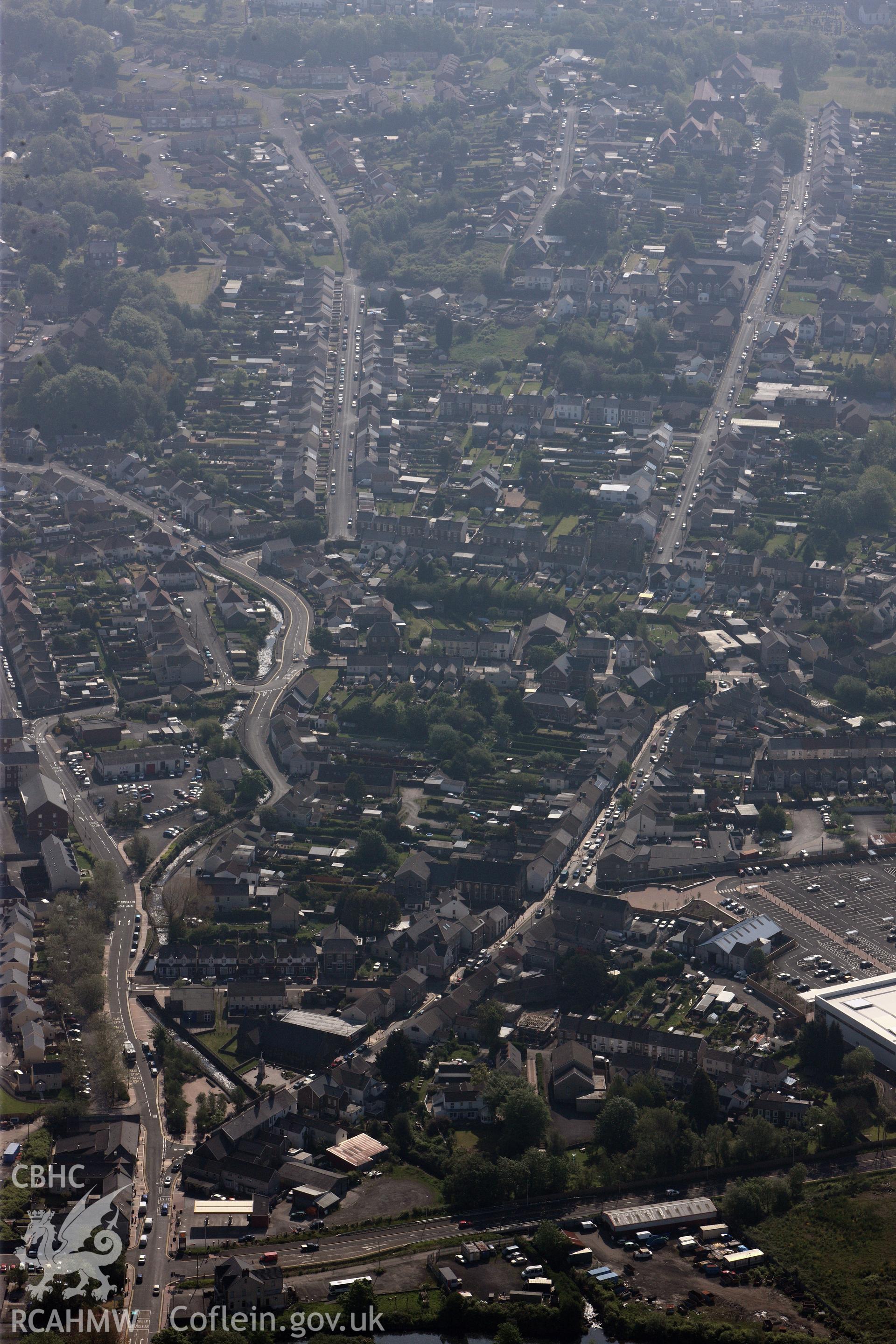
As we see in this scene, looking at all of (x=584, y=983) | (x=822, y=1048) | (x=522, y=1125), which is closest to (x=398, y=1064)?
(x=522, y=1125)


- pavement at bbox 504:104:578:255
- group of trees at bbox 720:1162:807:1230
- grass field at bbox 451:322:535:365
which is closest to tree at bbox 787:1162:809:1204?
group of trees at bbox 720:1162:807:1230

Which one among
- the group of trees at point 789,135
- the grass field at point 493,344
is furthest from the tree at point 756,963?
the group of trees at point 789,135

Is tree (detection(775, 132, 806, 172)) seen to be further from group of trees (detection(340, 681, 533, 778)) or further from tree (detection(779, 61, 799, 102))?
group of trees (detection(340, 681, 533, 778))

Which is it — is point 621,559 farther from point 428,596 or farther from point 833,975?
point 833,975

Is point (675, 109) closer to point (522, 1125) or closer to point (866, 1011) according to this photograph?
point (866, 1011)

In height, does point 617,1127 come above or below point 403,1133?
above

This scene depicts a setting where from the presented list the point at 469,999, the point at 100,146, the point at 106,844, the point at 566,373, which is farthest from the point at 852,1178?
the point at 100,146

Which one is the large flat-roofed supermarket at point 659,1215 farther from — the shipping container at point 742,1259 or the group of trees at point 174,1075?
the group of trees at point 174,1075
